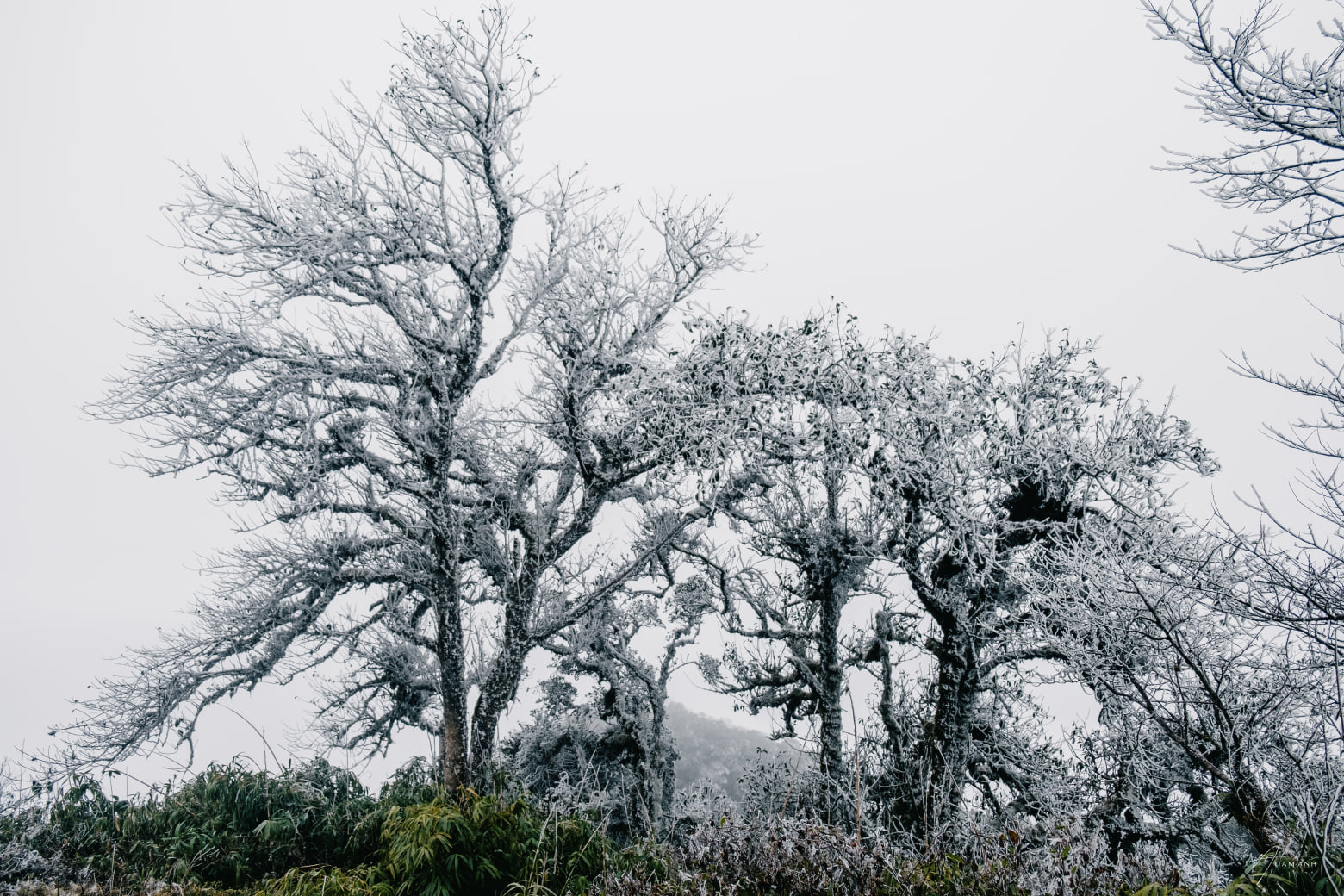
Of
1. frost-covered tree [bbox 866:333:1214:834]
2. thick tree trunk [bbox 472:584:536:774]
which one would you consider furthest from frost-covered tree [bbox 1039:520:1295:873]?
thick tree trunk [bbox 472:584:536:774]

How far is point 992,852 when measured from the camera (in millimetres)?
5031

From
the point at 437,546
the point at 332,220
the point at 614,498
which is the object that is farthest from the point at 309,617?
the point at 332,220

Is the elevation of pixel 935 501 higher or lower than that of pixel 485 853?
higher

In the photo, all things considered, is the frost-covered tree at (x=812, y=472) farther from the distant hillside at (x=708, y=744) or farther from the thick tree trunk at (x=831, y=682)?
the distant hillside at (x=708, y=744)

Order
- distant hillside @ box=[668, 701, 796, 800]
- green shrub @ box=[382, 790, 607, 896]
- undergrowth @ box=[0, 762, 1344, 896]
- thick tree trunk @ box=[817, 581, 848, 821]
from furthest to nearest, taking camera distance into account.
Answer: distant hillside @ box=[668, 701, 796, 800]
thick tree trunk @ box=[817, 581, 848, 821]
green shrub @ box=[382, 790, 607, 896]
undergrowth @ box=[0, 762, 1344, 896]

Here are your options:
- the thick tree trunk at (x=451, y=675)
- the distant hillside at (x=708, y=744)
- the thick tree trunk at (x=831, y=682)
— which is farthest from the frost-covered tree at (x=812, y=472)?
the distant hillside at (x=708, y=744)

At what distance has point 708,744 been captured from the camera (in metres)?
23.0

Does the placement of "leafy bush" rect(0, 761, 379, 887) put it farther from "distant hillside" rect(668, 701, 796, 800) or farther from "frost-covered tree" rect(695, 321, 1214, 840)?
"distant hillside" rect(668, 701, 796, 800)

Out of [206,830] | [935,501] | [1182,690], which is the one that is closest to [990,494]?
[935,501]

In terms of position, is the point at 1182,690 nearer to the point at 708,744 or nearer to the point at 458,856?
the point at 458,856

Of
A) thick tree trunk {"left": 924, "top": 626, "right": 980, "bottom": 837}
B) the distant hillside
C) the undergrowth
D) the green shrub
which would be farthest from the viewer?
the distant hillside

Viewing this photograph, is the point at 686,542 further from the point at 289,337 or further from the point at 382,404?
the point at 289,337

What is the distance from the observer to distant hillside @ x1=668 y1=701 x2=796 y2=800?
20.6 metres

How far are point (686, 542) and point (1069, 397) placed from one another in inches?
238
